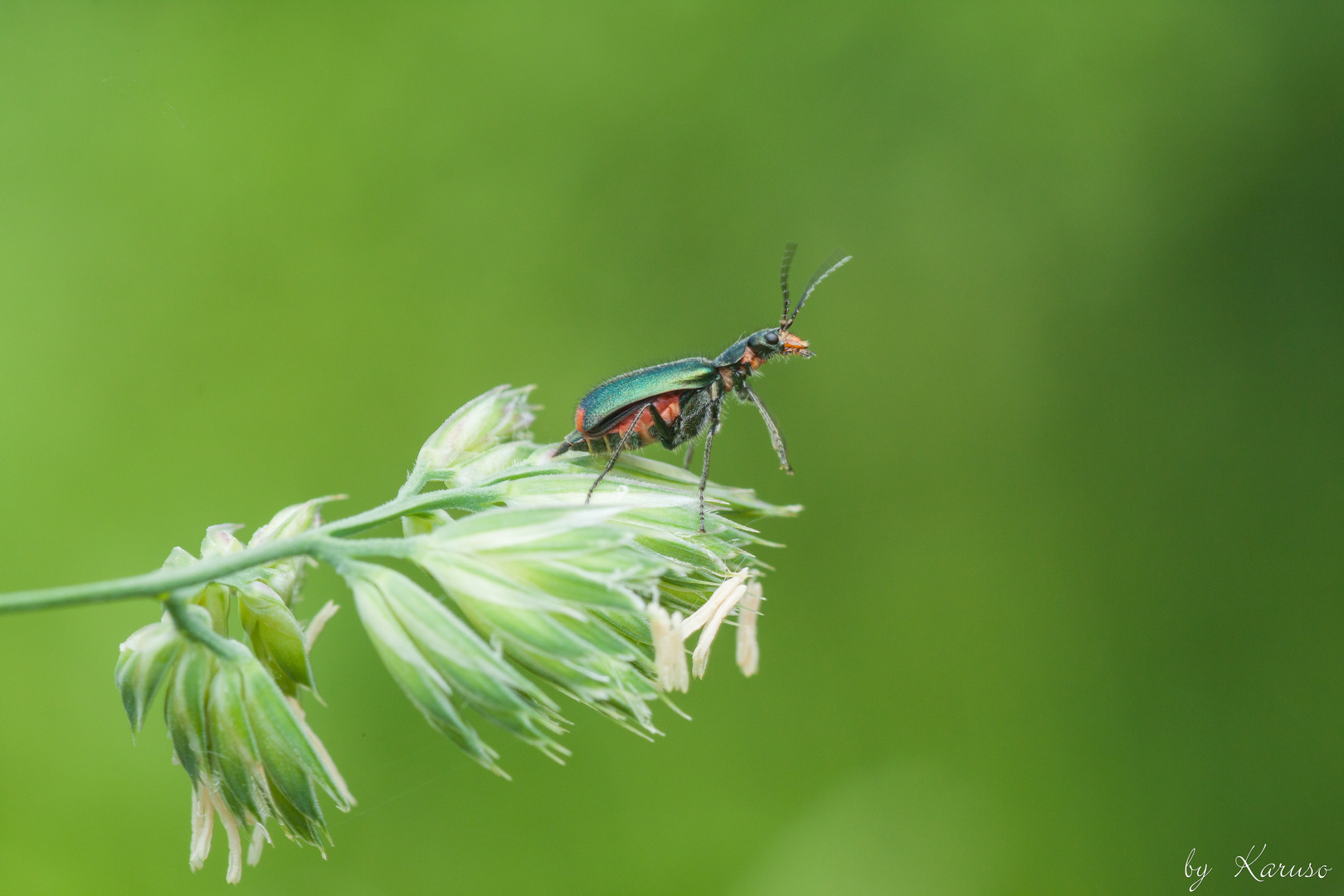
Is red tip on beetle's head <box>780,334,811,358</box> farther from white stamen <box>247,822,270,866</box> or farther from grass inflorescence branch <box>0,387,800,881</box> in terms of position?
white stamen <box>247,822,270,866</box>

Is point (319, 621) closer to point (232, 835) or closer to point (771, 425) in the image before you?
point (232, 835)

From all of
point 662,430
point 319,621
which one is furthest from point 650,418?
point 319,621

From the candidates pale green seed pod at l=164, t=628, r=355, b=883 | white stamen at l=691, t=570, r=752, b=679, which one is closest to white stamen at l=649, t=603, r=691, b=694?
white stamen at l=691, t=570, r=752, b=679

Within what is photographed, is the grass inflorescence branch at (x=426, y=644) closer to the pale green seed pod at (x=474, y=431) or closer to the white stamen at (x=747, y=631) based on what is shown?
the white stamen at (x=747, y=631)

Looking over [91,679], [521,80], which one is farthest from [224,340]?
[521,80]

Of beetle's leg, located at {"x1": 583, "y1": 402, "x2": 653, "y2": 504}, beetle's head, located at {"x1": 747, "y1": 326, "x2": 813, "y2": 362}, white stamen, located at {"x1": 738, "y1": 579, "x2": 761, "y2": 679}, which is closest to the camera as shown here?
white stamen, located at {"x1": 738, "y1": 579, "x2": 761, "y2": 679}

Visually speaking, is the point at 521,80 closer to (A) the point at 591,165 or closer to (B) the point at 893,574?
(A) the point at 591,165
